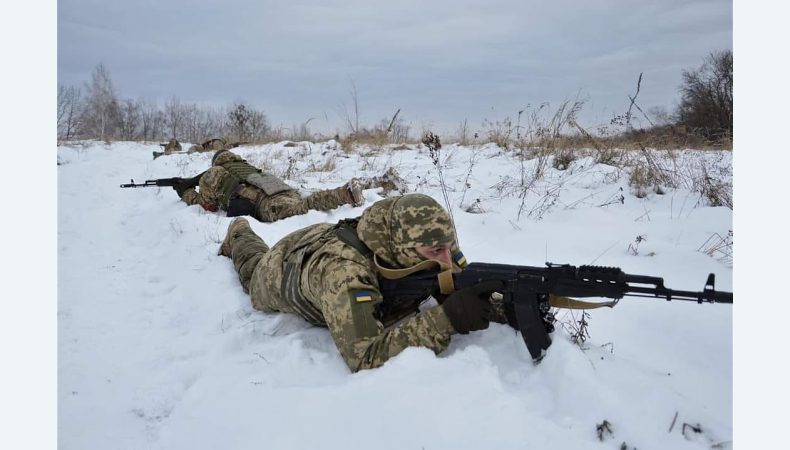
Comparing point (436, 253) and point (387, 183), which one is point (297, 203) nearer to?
point (387, 183)

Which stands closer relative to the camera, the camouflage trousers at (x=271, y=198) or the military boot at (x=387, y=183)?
the camouflage trousers at (x=271, y=198)

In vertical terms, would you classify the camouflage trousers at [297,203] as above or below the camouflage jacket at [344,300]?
above

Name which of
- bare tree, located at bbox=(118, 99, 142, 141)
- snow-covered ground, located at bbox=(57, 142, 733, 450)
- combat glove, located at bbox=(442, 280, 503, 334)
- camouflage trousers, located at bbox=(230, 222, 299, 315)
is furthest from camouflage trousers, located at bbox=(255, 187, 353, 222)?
bare tree, located at bbox=(118, 99, 142, 141)

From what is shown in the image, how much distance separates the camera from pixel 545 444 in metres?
1.83

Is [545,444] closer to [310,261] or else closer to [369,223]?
[369,223]

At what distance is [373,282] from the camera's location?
9.20 ft

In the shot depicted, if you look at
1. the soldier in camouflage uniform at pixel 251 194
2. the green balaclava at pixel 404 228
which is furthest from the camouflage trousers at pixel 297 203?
the green balaclava at pixel 404 228

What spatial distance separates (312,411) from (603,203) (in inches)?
163

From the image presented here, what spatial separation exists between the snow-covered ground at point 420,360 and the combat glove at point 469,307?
5.4 inches

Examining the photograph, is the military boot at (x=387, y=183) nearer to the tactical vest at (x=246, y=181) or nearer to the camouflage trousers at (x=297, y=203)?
the camouflage trousers at (x=297, y=203)

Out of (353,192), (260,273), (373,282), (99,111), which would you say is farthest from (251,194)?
(99,111)

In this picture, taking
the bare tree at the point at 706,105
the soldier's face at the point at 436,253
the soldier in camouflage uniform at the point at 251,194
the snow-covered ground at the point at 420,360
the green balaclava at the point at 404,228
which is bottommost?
the snow-covered ground at the point at 420,360

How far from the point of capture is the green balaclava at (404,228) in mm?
2744

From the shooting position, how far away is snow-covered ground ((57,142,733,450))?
1.97 meters
